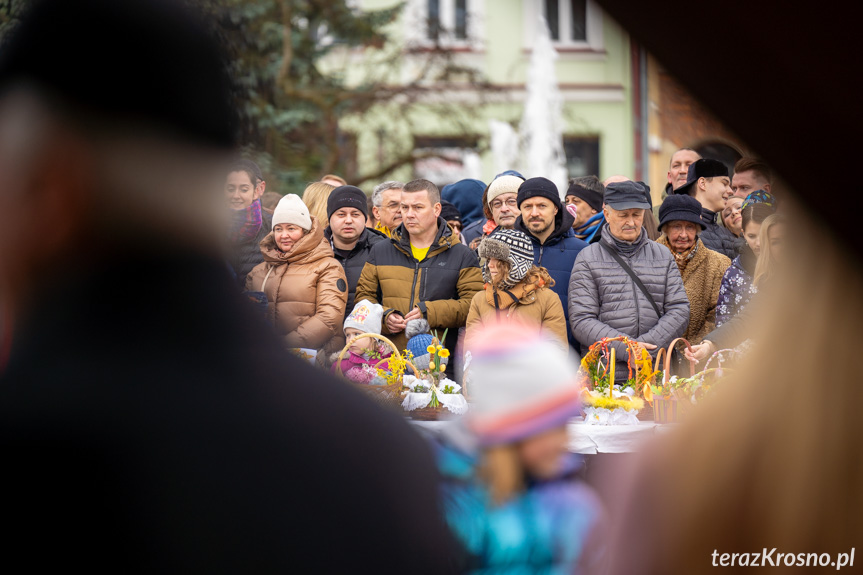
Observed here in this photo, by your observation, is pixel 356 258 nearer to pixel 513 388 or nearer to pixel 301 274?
pixel 301 274

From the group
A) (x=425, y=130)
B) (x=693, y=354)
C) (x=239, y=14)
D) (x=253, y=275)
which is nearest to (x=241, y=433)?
(x=693, y=354)

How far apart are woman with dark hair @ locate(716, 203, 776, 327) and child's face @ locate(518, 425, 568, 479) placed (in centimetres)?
430

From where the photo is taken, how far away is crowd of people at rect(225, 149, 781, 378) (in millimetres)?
4891

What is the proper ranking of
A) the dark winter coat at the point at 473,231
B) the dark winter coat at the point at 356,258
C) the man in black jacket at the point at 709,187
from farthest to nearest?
the dark winter coat at the point at 473,231, the man in black jacket at the point at 709,187, the dark winter coat at the point at 356,258

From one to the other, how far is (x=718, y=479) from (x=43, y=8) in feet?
2.63

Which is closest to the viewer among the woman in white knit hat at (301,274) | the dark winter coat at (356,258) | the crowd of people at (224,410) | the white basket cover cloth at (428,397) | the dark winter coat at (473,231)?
the crowd of people at (224,410)

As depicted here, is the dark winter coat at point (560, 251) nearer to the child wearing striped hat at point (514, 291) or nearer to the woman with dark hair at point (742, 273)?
the child wearing striped hat at point (514, 291)

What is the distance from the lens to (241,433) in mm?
823

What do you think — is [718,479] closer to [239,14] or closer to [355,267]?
[355,267]

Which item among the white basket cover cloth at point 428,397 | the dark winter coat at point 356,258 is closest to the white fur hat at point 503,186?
the dark winter coat at point 356,258

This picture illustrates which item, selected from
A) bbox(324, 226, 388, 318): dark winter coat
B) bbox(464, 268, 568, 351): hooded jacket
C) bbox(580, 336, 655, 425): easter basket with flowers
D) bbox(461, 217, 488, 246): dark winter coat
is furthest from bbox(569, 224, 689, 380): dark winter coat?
bbox(461, 217, 488, 246): dark winter coat

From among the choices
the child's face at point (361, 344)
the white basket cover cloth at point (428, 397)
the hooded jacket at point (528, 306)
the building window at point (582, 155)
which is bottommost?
the white basket cover cloth at point (428, 397)

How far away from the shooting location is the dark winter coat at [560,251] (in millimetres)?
5340

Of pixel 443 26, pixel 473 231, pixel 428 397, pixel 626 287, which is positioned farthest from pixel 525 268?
pixel 443 26
